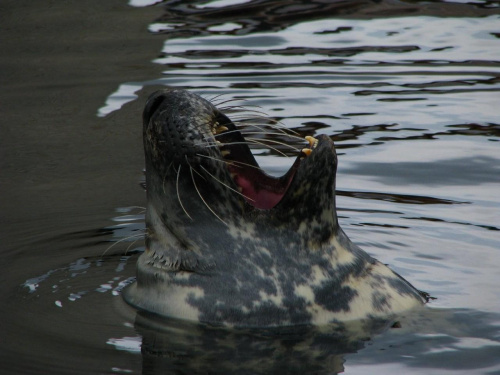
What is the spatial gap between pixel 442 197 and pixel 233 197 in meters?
2.42

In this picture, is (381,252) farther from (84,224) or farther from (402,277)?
(84,224)

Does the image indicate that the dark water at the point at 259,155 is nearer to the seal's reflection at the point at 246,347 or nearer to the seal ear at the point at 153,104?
the seal's reflection at the point at 246,347

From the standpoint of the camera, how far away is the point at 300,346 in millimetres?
4020

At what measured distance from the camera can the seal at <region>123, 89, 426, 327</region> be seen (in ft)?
13.5

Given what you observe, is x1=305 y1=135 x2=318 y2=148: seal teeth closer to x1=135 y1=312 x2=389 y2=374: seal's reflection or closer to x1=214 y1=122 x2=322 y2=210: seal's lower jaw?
x1=214 y1=122 x2=322 y2=210: seal's lower jaw

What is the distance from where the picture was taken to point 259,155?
7.32 meters

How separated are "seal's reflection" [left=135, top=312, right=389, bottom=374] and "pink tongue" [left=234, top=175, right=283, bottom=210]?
53 cm

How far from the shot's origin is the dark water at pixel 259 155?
13.3 ft

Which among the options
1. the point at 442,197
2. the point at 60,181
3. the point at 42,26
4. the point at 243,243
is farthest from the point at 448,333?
the point at 42,26

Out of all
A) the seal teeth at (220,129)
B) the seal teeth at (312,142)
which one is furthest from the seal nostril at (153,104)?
the seal teeth at (312,142)

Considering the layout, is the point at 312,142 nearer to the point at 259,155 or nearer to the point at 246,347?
the point at 246,347

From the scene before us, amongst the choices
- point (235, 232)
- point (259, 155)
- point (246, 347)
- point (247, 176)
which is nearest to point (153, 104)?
point (247, 176)

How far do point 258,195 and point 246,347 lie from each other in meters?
0.67

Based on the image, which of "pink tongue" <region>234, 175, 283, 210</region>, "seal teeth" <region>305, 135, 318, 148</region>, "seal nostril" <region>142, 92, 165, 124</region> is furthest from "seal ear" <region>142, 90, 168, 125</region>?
"seal teeth" <region>305, 135, 318, 148</region>
